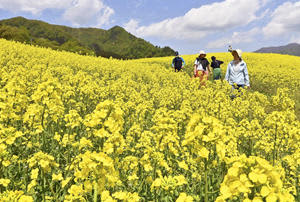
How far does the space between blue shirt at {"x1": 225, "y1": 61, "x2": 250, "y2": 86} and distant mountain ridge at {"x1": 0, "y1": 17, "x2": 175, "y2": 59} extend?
15.9 metres

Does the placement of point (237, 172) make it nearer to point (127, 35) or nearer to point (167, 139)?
point (167, 139)

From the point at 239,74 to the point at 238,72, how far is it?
0.10 m

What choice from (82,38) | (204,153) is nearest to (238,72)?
(204,153)

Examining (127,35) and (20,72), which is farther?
(127,35)

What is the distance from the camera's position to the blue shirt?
7663 millimetres

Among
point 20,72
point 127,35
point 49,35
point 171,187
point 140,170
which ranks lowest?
point 140,170

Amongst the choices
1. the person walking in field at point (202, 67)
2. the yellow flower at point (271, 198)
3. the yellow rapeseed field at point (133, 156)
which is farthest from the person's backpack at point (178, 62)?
the yellow flower at point (271, 198)

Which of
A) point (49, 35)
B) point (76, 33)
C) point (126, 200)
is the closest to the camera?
point (126, 200)

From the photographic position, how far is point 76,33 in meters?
163

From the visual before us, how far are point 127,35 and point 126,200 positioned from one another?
150 metres

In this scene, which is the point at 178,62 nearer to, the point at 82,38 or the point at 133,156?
the point at 133,156

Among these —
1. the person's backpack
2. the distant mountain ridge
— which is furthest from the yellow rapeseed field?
the distant mountain ridge

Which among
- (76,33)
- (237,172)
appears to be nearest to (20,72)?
(237,172)

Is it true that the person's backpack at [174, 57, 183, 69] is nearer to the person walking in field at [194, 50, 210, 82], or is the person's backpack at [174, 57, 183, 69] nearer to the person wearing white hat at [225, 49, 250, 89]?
the person walking in field at [194, 50, 210, 82]
